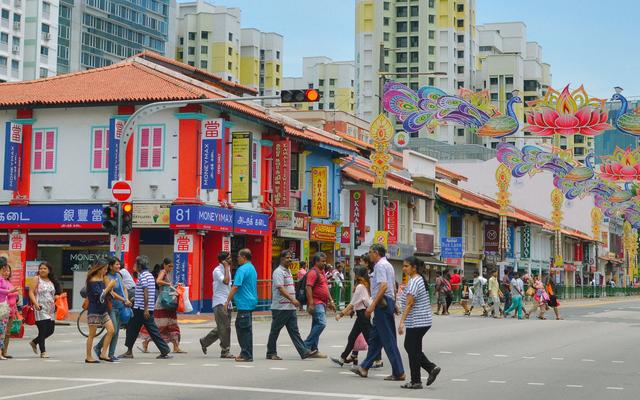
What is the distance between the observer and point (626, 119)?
37000 mm

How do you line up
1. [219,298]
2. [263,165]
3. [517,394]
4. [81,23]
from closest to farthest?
[517,394]
[219,298]
[263,165]
[81,23]

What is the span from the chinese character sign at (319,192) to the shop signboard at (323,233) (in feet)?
2.01

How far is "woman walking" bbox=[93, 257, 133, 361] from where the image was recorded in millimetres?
17188

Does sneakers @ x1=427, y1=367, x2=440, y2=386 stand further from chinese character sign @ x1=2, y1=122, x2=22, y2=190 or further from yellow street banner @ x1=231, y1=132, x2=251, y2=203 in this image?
chinese character sign @ x1=2, y1=122, x2=22, y2=190

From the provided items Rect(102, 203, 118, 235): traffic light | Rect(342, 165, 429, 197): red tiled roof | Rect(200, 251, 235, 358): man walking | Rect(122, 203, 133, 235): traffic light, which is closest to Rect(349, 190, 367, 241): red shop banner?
Rect(342, 165, 429, 197): red tiled roof

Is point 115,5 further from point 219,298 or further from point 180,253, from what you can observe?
point 219,298

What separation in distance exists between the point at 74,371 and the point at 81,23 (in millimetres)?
94614

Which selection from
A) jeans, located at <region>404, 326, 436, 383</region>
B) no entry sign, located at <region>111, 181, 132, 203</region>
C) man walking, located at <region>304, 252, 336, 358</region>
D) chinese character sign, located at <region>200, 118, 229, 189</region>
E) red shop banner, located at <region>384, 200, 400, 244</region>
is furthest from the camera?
red shop banner, located at <region>384, 200, 400, 244</region>

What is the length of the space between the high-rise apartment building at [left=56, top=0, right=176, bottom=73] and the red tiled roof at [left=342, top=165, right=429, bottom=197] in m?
59.6

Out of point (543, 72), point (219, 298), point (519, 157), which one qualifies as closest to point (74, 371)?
point (219, 298)

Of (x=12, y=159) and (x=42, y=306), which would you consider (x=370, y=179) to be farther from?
(x=42, y=306)

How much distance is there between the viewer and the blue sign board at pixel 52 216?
3569cm

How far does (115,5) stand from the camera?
356ft

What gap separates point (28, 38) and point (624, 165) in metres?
68.2
